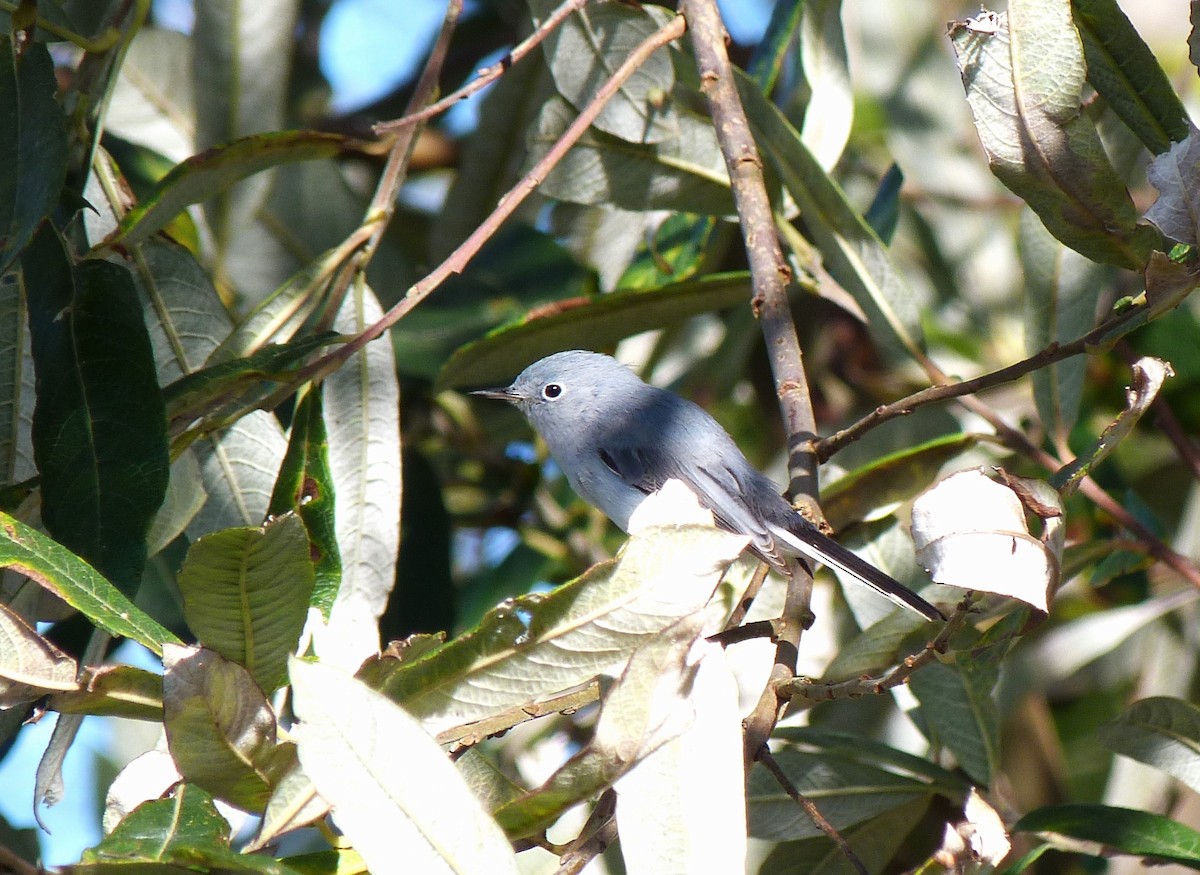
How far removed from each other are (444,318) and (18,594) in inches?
52.6

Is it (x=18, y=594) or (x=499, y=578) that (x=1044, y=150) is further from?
(x=499, y=578)

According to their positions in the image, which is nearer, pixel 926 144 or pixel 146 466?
pixel 146 466

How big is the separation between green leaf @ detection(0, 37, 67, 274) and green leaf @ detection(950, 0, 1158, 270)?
115 cm

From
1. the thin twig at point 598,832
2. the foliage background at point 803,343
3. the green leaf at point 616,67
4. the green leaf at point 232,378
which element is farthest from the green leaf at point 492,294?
the thin twig at point 598,832

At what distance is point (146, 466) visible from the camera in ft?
4.93

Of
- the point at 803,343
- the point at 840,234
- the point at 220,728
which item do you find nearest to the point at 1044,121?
the point at 840,234

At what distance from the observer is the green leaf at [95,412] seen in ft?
4.90

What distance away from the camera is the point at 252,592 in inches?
52.5

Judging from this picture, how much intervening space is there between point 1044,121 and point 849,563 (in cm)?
87

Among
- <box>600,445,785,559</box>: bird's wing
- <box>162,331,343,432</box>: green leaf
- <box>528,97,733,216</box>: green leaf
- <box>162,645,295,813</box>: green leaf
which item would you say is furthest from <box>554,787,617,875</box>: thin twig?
<box>528,97,733,216</box>: green leaf

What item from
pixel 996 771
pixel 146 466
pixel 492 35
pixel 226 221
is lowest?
pixel 996 771

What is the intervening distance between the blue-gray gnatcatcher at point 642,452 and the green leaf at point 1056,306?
20.3 inches

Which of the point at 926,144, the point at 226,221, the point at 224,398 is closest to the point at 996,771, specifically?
the point at 224,398

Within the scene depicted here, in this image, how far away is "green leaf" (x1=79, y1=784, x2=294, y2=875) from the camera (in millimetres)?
1066
